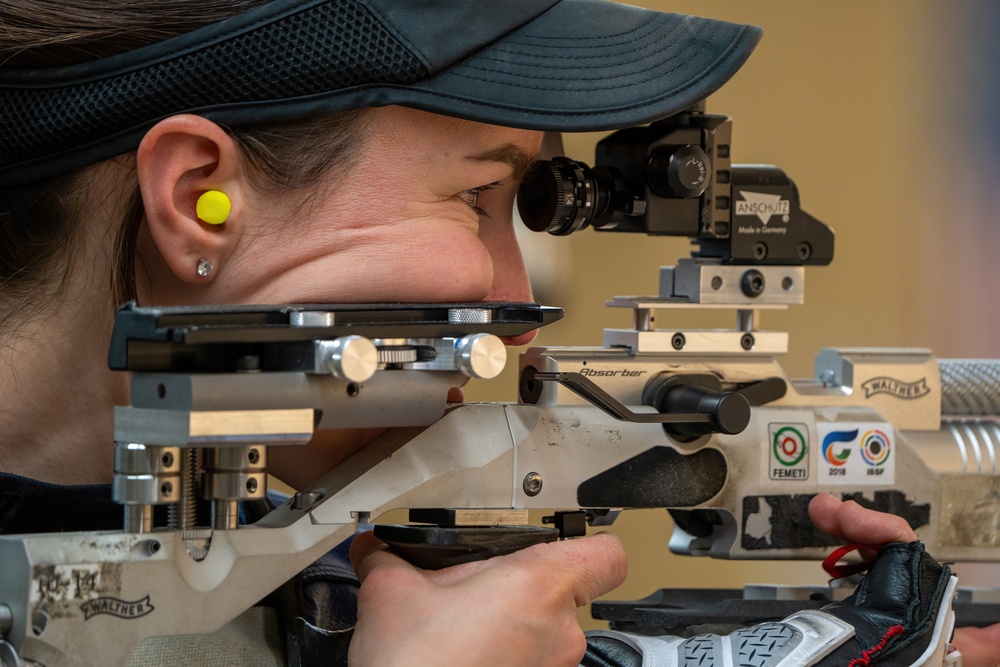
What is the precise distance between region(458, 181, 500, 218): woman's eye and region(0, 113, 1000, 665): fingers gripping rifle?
0.11 m

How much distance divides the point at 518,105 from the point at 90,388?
1.56 ft

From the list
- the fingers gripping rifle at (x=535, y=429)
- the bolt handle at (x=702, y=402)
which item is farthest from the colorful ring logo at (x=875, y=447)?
the bolt handle at (x=702, y=402)

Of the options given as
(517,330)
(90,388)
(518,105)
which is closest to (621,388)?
(517,330)

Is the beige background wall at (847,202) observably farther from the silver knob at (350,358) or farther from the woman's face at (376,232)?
the silver knob at (350,358)

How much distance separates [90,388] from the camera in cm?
108

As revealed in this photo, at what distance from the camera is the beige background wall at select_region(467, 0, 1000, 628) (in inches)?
107

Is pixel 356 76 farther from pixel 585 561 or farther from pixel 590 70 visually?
pixel 585 561

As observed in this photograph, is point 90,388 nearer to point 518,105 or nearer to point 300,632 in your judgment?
point 300,632

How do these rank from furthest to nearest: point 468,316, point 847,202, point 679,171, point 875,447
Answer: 1. point 847,202
2. point 875,447
3. point 679,171
4. point 468,316

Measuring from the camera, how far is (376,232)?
3.35 feet

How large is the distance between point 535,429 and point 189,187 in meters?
0.38

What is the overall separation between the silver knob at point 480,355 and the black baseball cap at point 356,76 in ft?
0.63

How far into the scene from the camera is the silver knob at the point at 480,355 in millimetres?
926

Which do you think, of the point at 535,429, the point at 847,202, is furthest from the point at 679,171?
the point at 847,202
